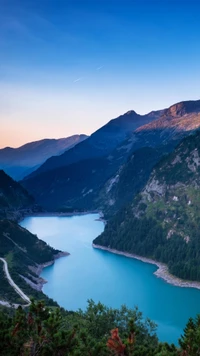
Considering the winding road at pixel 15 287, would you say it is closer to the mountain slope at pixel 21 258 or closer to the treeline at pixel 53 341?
the mountain slope at pixel 21 258

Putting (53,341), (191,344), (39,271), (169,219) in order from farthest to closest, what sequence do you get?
(169,219) < (39,271) < (191,344) < (53,341)

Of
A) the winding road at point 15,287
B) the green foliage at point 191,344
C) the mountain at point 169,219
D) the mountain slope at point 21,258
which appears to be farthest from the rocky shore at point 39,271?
the green foliage at point 191,344

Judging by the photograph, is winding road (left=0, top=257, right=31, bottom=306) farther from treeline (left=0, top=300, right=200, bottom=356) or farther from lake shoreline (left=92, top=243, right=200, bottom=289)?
treeline (left=0, top=300, right=200, bottom=356)

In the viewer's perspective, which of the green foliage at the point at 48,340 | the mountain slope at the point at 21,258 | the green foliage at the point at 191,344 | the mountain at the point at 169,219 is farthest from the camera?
the mountain at the point at 169,219

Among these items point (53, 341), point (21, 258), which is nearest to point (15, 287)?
point (21, 258)

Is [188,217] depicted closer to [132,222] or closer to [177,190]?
[177,190]

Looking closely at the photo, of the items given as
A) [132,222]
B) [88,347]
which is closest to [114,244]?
[132,222]

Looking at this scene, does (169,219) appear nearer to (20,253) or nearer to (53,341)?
(20,253)
